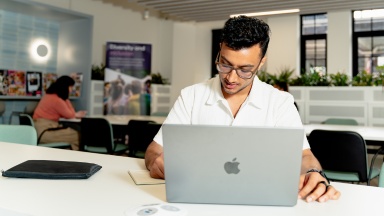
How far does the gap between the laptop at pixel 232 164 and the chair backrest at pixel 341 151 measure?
1989 mm

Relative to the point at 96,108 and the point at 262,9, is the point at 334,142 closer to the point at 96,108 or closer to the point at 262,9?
the point at 262,9

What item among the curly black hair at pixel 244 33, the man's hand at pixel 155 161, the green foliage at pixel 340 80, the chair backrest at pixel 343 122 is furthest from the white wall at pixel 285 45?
the man's hand at pixel 155 161

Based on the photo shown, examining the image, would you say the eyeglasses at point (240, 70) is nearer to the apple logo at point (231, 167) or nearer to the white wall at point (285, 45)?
the apple logo at point (231, 167)

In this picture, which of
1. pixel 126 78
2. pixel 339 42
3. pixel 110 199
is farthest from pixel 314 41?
pixel 110 199

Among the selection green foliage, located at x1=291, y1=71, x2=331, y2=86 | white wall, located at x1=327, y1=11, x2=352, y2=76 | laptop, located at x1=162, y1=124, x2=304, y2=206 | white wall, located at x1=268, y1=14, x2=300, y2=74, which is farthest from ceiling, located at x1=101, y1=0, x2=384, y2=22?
laptop, located at x1=162, y1=124, x2=304, y2=206

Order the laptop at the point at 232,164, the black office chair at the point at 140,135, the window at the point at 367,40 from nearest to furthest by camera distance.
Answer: the laptop at the point at 232,164 → the black office chair at the point at 140,135 → the window at the point at 367,40

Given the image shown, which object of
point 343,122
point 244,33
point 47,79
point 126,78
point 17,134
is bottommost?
point 17,134

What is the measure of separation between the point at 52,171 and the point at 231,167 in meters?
0.68

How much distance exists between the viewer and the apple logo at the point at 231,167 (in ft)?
3.04

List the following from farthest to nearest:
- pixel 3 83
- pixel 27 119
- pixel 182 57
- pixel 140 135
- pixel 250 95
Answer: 1. pixel 182 57
2. pixel 3 83
3. pixel 27 119
4. pixel 140 135
5. pixel 250 95

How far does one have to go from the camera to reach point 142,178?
1.25 metres

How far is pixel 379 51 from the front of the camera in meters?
8.12

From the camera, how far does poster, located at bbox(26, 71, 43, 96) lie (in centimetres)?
577

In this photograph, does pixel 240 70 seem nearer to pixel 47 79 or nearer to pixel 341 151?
pixel 341 151
